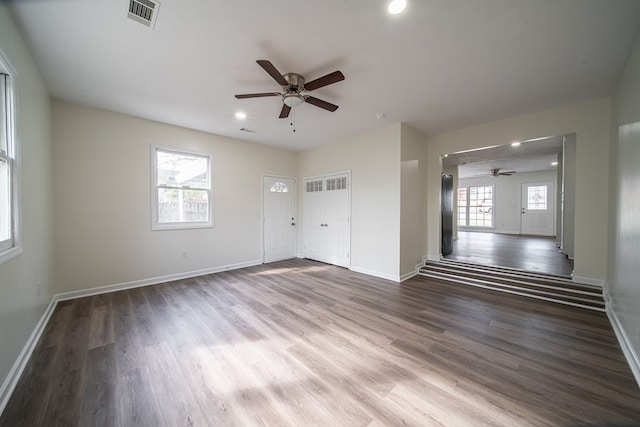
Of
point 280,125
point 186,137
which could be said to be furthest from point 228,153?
point 280,125

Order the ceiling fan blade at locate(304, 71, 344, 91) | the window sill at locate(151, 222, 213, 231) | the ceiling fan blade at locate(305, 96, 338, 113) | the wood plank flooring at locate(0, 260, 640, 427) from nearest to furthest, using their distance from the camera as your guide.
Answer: the wood plank flooring at locate(0, 260, 640, 427)
the ceiling fan blade at locate(304, 71, 344, 91)
the ceiling fan blade at locate(305, 96, 338, 113)
the window sill at locate(151, 222, 213, 231)

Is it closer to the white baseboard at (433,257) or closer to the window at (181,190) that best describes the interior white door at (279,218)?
the window at (181,190)

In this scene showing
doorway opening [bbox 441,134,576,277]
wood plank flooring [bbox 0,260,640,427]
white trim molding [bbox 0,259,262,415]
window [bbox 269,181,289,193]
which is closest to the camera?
wood plank flooring [bbox 0,260,640,427]

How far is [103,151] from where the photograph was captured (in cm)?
351

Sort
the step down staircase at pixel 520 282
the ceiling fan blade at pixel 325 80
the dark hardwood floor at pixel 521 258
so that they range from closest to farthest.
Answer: the ceiling fan blade at pixel 325 80, the step down staircase at pixel 520 282, the dark hardwood floor at pixel 521 258

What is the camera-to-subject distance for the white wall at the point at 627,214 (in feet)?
6.23

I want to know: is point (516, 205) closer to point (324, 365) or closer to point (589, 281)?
point (589, 281)

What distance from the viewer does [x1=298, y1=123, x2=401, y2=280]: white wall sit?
4.08 metres

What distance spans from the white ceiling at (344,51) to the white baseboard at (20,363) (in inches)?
110

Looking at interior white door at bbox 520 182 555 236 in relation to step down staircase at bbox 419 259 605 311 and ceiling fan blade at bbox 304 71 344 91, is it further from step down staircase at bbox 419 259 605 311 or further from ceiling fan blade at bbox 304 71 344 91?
ceiling fan blade at bbox 304 71 344 91

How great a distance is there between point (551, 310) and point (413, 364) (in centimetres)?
238

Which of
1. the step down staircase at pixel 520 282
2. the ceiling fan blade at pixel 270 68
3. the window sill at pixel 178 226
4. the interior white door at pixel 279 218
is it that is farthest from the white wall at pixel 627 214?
the window sill at pixel 178 226

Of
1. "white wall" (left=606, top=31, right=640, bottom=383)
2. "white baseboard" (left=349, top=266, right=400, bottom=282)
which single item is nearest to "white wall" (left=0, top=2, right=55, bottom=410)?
"white baseboard" (left=349, top=266, right=400, bottom=282)

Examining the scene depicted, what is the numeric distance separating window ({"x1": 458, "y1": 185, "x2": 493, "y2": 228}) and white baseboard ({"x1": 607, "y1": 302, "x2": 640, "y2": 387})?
29.6ft
